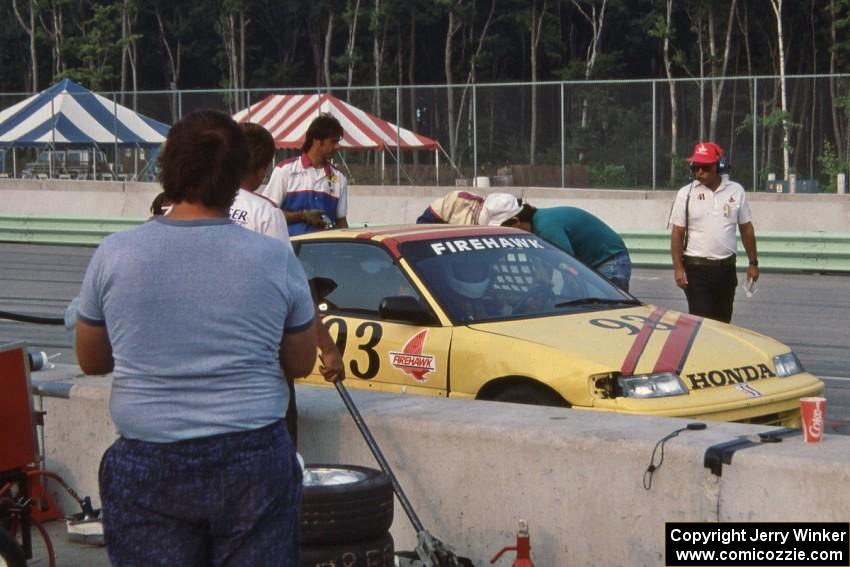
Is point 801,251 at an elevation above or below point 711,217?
below

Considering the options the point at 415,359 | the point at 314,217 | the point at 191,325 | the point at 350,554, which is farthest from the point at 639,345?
the point at 191,325

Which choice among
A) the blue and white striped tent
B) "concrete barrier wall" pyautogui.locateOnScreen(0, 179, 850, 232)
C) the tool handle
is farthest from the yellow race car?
the blue and white striped tent

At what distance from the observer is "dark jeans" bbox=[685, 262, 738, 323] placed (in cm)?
972

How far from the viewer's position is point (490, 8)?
263 feet

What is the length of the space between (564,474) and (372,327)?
274cm

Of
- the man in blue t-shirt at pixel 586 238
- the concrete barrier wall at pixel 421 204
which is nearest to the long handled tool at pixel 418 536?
the man in blue t-shirt at pixel 586 238

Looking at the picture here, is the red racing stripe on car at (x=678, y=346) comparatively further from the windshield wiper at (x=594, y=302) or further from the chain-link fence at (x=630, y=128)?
the chain-link fence at (x=630, y=128)

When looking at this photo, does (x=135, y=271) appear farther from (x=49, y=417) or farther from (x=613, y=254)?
(x=613, y=254)

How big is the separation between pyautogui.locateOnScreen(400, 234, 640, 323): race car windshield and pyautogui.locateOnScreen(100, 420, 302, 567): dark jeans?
13.5 feet

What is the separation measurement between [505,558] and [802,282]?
13404 millimetres

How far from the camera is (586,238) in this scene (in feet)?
30.2

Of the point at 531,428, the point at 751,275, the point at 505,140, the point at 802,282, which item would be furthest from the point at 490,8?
the point at 531,428

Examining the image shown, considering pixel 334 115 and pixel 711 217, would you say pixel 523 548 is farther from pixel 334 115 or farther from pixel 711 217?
pixel 334 115

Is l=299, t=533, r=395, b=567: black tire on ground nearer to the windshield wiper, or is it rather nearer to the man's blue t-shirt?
the man's blue t-shirt
